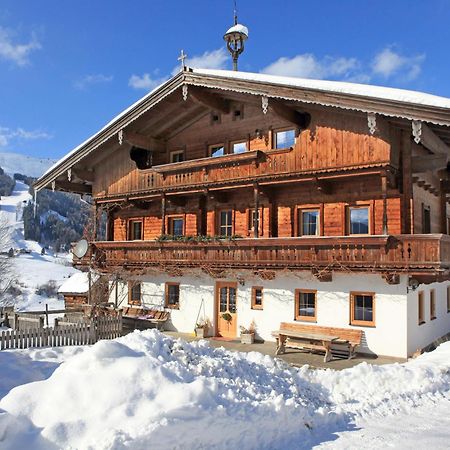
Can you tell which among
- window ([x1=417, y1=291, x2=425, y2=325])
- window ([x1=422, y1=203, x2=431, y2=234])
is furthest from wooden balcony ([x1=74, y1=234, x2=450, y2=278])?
window ([x1=422, y1=203, x2=431, y2=234])

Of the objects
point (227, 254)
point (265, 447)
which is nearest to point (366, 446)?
point (265, 447)

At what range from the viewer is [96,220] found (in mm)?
23859

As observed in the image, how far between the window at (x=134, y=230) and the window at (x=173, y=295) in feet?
13.2

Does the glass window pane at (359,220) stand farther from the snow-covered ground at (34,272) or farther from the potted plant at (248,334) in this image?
the snow-covered ground at (34,272)

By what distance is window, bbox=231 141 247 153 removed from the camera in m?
20.0

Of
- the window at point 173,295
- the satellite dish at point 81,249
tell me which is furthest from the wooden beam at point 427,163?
the satellite dish at point 81,249

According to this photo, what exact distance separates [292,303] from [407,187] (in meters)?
5.86

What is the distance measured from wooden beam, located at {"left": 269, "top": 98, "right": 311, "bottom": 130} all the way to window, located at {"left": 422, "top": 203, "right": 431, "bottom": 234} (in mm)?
5732

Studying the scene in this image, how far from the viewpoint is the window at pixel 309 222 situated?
59.6 feet

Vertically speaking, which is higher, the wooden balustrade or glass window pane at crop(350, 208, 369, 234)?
glass window pane at crop(350, 208, 369, 234)

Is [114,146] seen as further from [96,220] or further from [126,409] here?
[126,409]

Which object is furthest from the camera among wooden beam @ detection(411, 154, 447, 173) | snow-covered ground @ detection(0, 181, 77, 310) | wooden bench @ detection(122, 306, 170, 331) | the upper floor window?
snow-covered ground @ detection(0, 181, 77, 310)

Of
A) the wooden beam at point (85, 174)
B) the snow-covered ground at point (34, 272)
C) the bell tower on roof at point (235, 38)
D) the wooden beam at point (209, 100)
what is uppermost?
the bell tower on roof at point (235, 38)

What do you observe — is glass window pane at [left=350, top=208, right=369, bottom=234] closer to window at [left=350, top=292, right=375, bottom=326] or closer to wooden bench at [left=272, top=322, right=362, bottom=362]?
window at [left=350, top=292, right=375, bottom=326]
